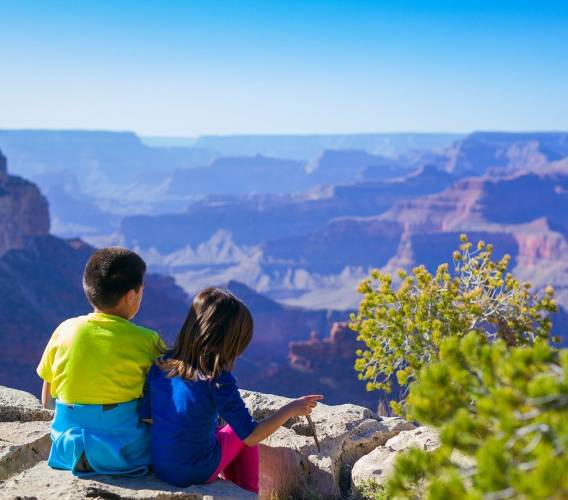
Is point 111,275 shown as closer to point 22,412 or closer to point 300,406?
point 300,406

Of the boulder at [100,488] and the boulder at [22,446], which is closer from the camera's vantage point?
the boulder at [100,488]

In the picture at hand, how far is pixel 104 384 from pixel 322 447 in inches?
71.9

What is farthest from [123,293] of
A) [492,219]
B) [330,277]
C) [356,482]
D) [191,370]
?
[492,219]

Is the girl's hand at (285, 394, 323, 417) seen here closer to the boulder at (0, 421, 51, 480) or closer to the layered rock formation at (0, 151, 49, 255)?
the boulder at (0, 421, 51, 480)

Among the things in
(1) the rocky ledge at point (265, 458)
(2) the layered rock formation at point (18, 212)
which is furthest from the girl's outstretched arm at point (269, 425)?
(2) the layered rock formation at point (18, 212)

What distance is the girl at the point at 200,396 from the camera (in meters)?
3.42

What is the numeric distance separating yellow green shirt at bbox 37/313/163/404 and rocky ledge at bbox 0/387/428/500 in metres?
0.43

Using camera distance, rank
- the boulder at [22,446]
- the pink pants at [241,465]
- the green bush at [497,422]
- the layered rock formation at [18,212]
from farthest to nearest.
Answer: the layered rock formation at [18,212] → the boulder at [22,446] → the pink pants at [241,465] → the green bush at [497,422]

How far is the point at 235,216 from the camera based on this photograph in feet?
601

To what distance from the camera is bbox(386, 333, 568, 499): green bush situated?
169 cm

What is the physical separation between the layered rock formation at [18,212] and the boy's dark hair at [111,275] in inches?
2032

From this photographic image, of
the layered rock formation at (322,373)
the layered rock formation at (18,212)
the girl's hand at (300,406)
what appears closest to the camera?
A: the girl's hand at (300,406)

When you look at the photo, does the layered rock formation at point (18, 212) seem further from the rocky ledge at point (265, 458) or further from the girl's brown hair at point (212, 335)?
the girl's brown hair at point (212, 335)

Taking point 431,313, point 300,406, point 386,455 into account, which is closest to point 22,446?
point 300,406
